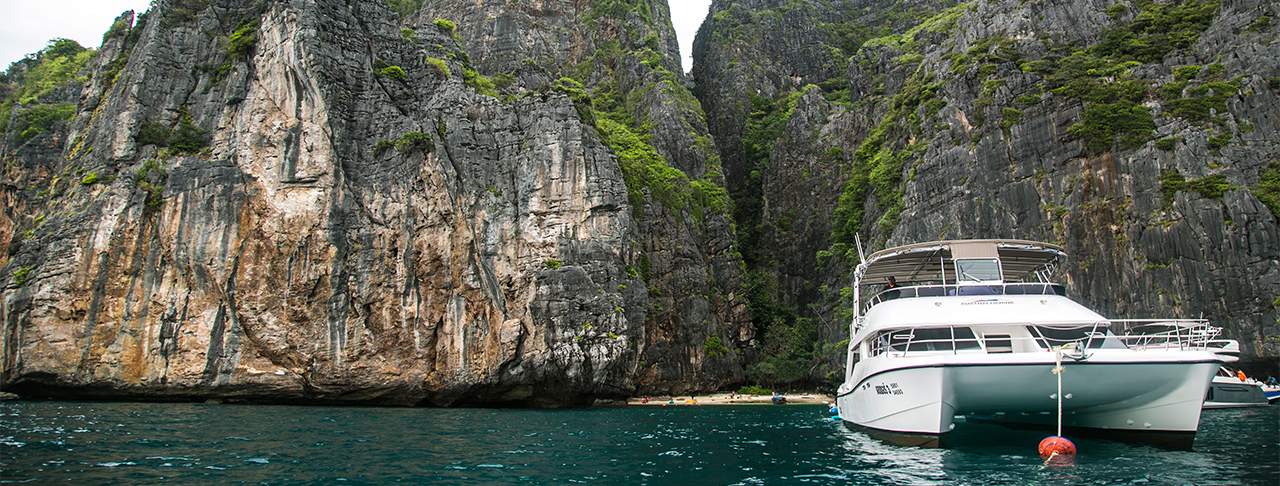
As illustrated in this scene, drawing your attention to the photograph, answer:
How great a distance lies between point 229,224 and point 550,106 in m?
20.7

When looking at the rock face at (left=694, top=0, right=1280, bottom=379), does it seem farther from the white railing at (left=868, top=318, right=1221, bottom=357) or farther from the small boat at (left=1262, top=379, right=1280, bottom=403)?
the white railing at (left=868, top=318, right=1221, bottom=357)

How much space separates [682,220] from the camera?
187 feet

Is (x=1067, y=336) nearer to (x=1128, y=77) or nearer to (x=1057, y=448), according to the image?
(x=1057, y=448)

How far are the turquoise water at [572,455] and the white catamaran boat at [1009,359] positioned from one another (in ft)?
2.62

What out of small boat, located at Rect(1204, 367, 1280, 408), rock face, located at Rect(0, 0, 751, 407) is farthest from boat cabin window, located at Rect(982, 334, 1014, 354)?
rock face, located at Rect(0, 0, 751, 407)

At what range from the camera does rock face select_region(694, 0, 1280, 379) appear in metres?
35.5

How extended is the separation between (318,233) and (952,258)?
35181 mm

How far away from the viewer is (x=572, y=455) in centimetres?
1675

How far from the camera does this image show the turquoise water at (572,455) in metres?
12.8

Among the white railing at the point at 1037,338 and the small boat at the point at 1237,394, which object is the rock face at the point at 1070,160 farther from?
the white railing at the point at 1037,338

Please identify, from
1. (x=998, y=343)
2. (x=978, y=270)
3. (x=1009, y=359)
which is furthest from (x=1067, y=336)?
(x=1009, y=359)

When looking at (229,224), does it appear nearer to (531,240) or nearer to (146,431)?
(531,240)

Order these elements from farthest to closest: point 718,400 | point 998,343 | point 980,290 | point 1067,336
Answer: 1. point 718,400
2. point 980,290
3. point 998,343
4. point 1067,336

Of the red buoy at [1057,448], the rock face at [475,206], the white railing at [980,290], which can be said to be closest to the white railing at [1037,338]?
the white railing at [980,290]
